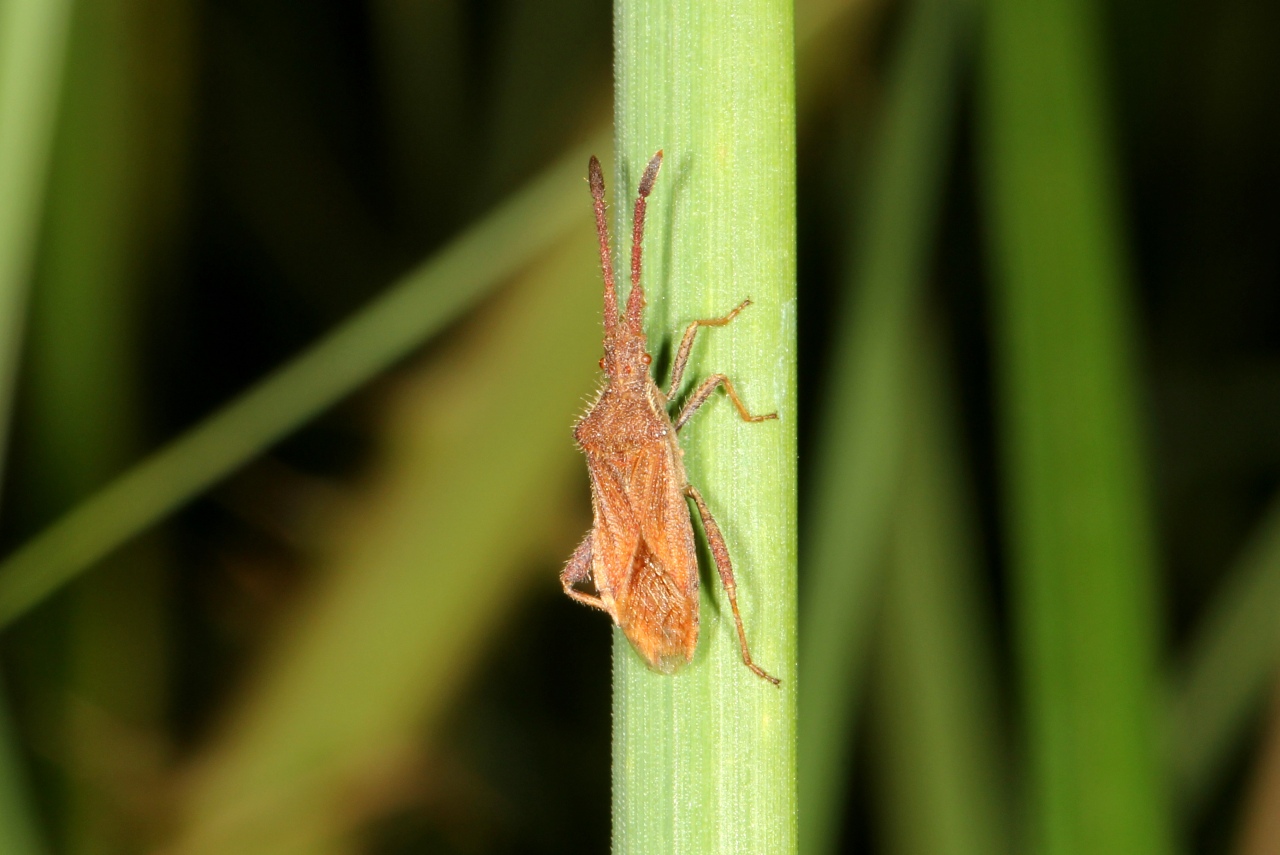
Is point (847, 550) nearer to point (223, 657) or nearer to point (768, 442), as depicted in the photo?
point (768, 442)

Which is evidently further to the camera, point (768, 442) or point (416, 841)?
point (416, 841)

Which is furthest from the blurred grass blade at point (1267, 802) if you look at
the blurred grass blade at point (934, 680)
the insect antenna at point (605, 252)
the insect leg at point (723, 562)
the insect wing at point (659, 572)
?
the insect antenna at point (605, 252)

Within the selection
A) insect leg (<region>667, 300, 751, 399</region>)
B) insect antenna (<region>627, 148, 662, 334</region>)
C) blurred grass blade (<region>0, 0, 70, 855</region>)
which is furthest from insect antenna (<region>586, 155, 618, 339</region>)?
blurred grass blade (<region>0, 0, 70, 855</region>)

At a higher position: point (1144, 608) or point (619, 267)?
point (619, 267)

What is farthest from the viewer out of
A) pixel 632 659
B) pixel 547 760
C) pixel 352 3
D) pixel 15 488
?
pixel 352 3

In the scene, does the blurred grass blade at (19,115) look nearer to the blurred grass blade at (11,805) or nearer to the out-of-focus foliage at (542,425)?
the out-of-focus foliage at (542,425)

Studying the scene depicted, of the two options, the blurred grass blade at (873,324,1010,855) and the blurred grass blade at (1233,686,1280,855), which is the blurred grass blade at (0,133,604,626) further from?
the blurred grass blade at (1233,686,1280,855)

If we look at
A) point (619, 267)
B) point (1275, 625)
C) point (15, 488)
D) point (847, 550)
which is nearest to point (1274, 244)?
point (1275, 625)
